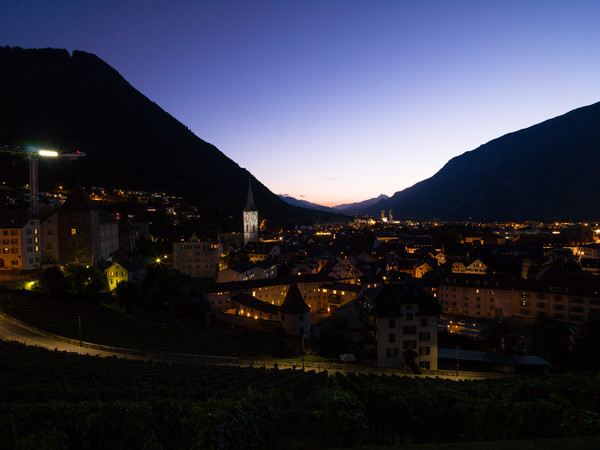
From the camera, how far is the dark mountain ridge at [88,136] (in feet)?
412

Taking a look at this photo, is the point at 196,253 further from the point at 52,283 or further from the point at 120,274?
the point at 52,283

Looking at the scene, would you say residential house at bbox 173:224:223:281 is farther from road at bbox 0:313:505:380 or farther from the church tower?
the church tower

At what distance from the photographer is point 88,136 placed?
497 feet

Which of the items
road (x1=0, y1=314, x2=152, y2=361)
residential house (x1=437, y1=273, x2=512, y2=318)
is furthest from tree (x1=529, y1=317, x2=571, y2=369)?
road (x1=0, y1=314, x2=152, y2=361)

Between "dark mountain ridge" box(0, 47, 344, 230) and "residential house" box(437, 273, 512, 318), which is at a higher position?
"dark mountain ridge" box(0, 47, 344, 230)

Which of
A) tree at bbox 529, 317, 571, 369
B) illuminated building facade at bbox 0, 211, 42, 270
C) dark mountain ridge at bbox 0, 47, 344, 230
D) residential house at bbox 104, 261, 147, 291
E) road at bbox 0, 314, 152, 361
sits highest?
dark mountain ridge at bbox 0, 47, 344, 230

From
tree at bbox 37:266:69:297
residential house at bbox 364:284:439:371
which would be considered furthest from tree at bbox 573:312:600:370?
tree at bbox 37:266:69:297

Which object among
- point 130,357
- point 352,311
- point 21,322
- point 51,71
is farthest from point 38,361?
point 51,71

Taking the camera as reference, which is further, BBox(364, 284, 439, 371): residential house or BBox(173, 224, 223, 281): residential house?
BBox(173, 224, 223, 281): residential house

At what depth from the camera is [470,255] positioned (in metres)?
90.4

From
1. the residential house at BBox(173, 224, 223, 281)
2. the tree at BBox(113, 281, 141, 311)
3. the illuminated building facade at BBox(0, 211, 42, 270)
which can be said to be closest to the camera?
the tree at BBox(113, 281, 141, 311)

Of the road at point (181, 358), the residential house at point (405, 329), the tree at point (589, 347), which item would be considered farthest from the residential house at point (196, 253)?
the tree at point (589, 347)

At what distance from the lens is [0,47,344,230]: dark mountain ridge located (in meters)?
126

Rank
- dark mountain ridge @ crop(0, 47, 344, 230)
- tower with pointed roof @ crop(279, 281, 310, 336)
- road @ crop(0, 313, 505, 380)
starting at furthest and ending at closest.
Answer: dark mountain ridge @ crop(0, 47, 344, 230) < tower with pointed roof @ crop(279, 281, 310, 336) < road @ crop(0, 313, 505, 380)
